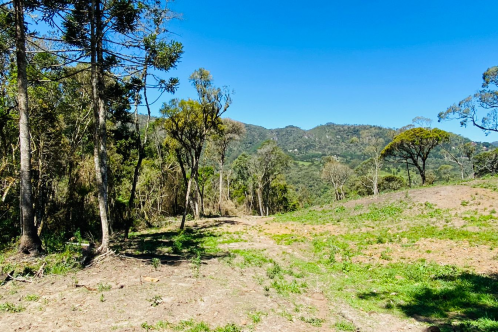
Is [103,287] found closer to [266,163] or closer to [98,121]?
[98,121]

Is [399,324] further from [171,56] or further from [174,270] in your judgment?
[171,56]

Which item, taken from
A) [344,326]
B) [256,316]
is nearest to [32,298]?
[256,316]

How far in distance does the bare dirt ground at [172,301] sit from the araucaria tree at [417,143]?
25854 millimetres

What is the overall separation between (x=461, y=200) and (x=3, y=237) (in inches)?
877

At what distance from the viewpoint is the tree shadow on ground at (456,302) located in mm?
4406

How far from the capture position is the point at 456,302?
210 inches

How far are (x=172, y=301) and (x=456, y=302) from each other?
5402 millimetres

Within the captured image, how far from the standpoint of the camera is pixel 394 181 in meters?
50.4

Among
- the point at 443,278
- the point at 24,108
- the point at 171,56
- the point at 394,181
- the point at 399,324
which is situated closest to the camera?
the point at 399,324

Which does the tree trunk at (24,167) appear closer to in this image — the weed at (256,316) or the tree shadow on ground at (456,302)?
the weed at (256,316)

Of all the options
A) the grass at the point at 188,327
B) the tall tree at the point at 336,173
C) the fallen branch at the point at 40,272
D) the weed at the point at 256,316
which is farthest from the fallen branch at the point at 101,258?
the tall tree at the point at 336,173

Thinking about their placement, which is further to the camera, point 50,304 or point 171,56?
point 171,56

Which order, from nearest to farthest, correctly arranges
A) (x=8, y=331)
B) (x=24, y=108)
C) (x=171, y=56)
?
(x=8, y=331) < (x=24, y=108) < (x=171, y=56)

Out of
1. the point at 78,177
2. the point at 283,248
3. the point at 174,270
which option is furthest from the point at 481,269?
the point at 78,177
